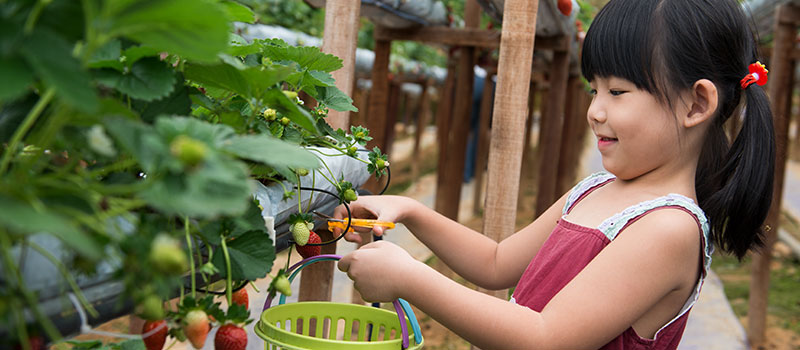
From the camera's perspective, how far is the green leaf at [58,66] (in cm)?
46

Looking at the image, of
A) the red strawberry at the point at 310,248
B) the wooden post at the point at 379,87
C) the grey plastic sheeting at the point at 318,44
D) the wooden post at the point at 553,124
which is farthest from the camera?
the wooden post at the point at 553,124

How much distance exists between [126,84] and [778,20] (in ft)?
13.7

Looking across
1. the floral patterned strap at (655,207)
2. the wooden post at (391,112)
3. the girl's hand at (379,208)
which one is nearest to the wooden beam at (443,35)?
the girl's hand at (379,208)

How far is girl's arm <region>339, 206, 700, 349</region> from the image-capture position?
111 cm

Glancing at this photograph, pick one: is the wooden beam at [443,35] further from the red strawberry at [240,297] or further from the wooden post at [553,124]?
the red strawberry at [240,297]

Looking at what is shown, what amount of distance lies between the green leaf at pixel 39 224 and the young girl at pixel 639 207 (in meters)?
0.67

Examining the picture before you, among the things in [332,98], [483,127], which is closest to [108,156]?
[332,98]

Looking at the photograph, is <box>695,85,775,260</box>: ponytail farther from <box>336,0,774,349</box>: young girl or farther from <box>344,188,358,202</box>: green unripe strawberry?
<box>344,188,358,202</box>: green unripe strawberry

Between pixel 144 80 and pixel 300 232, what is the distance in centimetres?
45

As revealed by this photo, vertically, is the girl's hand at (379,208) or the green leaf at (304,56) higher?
the green leaf at (304,56)

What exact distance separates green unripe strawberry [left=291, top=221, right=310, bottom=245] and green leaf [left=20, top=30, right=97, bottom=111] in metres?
0.60

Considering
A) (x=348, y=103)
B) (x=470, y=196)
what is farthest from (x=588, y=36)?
(x=470, y=196)

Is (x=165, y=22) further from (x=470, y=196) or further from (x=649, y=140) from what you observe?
(x=470, y=196)

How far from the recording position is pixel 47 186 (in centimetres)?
53
